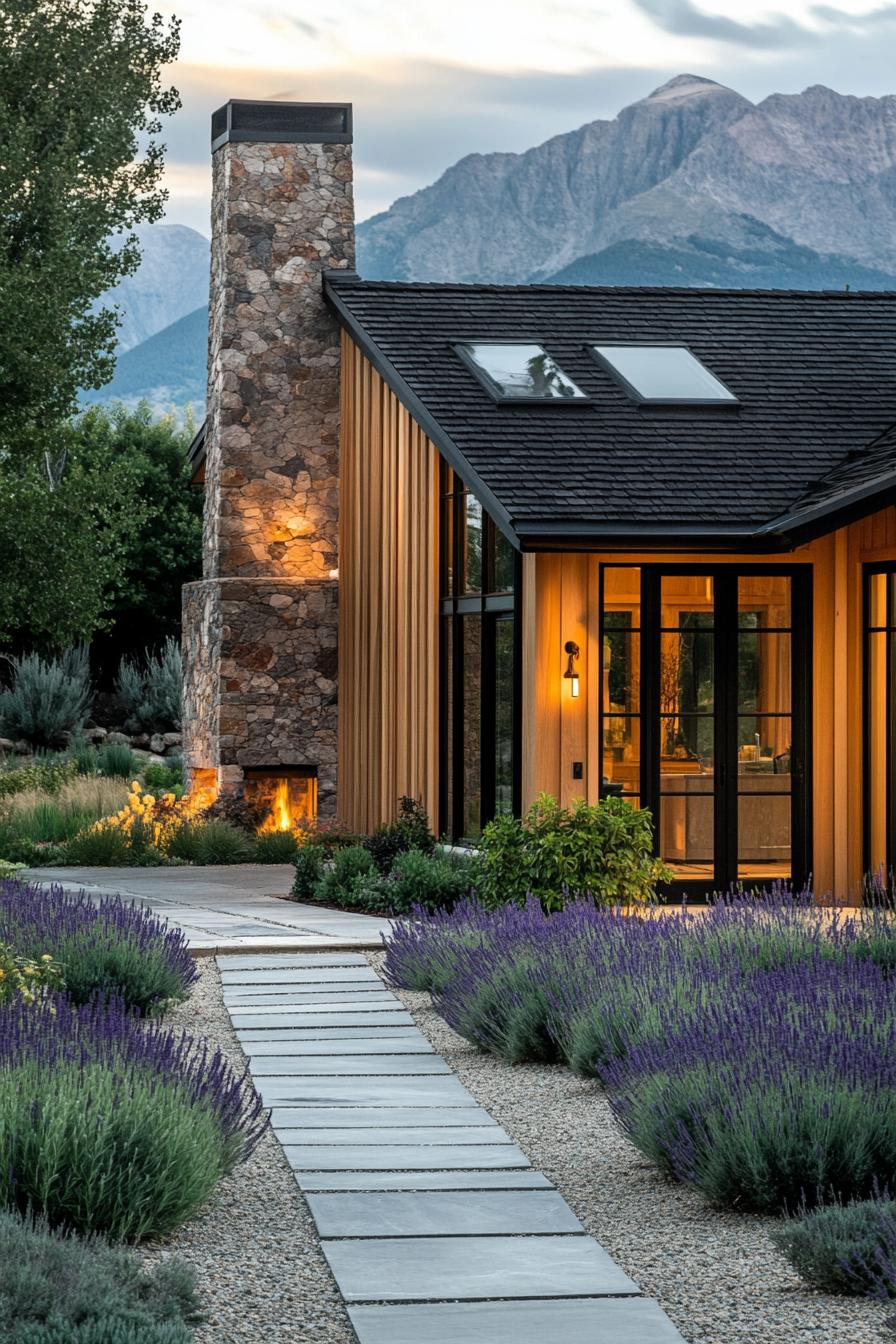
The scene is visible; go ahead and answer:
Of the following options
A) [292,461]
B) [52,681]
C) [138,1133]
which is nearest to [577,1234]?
[138,1133]

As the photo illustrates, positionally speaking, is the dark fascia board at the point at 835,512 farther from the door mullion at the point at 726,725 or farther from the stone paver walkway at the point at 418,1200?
the stone paver walkway at the point at 418,1200

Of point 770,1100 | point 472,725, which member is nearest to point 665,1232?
point 770,1100

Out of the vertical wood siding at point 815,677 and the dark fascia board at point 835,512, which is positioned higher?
the dark fascia board at point 835,512

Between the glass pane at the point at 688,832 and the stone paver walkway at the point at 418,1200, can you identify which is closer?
the stone paver walkway at the point at 418,1200

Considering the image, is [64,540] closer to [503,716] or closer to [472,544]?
[472,544]

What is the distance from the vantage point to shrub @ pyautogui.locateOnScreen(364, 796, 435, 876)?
539 inches

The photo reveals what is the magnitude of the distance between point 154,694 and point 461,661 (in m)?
13.0

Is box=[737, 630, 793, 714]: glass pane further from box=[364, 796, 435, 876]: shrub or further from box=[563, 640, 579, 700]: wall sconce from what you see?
box=[364, 796, 435, 876]: shrub

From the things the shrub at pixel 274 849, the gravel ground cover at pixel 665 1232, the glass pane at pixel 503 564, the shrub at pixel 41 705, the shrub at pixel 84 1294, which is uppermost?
the glass pane at pixel 503 564

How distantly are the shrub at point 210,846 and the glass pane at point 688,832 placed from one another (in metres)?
4.95

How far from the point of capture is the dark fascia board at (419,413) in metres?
12.4

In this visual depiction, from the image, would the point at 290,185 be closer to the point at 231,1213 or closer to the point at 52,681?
the point at 52,681

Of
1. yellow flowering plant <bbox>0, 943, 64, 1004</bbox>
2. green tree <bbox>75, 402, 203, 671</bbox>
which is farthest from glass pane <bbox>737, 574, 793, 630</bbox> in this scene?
green tree <bbox>75, 402, 203, 671</bbox>

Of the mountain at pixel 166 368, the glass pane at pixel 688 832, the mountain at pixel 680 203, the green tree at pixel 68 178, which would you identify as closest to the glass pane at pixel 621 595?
the glass pane at pixel 688 832
